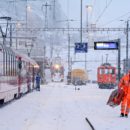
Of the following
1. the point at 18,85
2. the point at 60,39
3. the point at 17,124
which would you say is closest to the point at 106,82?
the point at 18,85

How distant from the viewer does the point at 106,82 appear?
232ft

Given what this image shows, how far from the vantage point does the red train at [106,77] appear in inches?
2785

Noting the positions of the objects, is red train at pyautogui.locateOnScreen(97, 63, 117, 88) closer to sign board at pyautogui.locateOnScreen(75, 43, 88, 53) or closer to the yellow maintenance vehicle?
sign board at pyautogui.locateOnScreen(75, 43, 88, 53)

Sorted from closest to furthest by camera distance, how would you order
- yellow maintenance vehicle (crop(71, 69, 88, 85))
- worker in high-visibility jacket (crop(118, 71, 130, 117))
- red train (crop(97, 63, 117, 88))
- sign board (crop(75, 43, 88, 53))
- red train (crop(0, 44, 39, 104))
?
worker in high-visibility jacket (crop(118, 71, 130, 117)), red train (crop(0, 44, 39, 104)), sign board (crop(75, 43, 88, 53)), red train (crop(97, 63, 117, 88)), yellow maintenance vehicle (crop(71, 69, 88, 85))

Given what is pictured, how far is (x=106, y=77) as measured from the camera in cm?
7188

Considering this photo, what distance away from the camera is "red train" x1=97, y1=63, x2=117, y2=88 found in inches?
2785

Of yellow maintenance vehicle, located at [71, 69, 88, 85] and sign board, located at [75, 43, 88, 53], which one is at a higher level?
sign board, located at [75, 43, 88, 53]

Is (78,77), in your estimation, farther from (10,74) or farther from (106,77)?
(10,74)

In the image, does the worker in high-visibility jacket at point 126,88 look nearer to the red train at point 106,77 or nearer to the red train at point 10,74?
the red train at point 10,74

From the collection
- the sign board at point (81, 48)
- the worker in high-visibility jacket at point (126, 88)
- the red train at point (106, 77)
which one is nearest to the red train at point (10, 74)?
the worker in high-visibility jacket at point (126, 88)

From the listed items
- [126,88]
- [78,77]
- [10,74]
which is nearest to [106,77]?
[78,77]

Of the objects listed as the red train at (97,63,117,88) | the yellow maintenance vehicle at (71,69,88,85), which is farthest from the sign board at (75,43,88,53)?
the yellow maintenance vehicle at (71,69,88,85)

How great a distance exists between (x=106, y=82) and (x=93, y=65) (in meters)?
86.2

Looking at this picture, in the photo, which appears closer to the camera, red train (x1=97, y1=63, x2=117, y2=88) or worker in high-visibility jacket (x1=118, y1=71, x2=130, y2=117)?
worker in high-visibility jacket (x1=118, y1=71, x2=130, y2=117)
